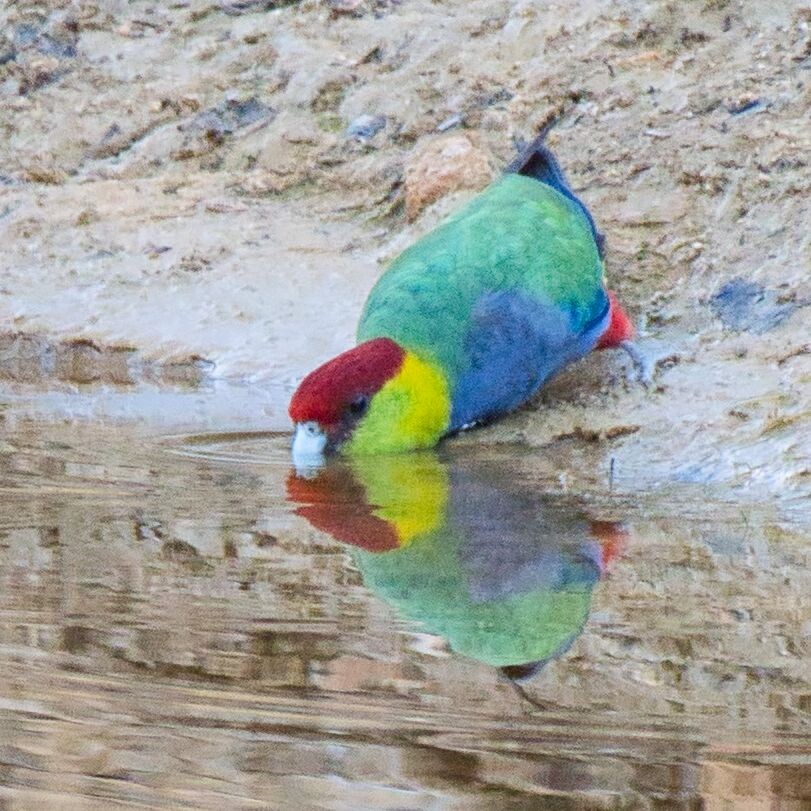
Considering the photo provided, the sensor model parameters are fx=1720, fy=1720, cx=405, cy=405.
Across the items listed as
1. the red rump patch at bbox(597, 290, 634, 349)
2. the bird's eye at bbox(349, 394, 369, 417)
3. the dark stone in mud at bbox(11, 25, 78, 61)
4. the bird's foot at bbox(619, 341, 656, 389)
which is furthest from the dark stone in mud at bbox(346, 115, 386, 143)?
the bird's eye at bbox(349, 394, 369, 417)

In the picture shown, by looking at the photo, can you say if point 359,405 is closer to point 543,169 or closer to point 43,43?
point 543,169

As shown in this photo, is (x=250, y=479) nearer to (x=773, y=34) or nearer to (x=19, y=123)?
(x=773, y=34)

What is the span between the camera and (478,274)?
515 centimetres

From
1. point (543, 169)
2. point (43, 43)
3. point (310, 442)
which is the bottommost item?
point (310, 442)

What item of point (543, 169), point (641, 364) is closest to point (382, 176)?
point (543, 169)

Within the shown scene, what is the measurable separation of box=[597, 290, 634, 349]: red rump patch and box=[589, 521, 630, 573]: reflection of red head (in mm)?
1631

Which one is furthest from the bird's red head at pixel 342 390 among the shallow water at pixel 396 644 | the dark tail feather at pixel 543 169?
the dark tail feather at pixel 543 169

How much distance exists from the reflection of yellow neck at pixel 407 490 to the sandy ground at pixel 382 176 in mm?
364

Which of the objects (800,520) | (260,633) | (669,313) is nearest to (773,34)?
(669,313)

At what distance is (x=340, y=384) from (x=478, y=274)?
686 mm

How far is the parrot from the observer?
15.6ft

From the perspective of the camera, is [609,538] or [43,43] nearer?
[609,538]

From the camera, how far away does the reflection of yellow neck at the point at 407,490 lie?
387 cm

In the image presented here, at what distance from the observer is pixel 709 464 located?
4461 millimetres
